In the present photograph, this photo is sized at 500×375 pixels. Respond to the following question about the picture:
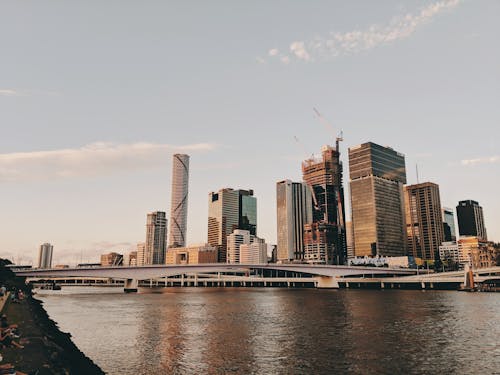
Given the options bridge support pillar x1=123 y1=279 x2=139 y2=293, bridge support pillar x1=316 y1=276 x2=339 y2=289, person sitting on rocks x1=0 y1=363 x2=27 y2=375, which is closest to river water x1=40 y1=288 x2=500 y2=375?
person sitting on rocks x1=0 y1=363 x2=27 y2=375

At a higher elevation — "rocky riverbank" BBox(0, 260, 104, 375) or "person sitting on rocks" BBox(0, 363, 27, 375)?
"person sitting on rocks" BBox(0, 363, 27, 375)

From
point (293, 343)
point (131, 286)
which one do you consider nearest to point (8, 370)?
point (293, 343)

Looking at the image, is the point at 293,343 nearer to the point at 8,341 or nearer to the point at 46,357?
the point at 46,357

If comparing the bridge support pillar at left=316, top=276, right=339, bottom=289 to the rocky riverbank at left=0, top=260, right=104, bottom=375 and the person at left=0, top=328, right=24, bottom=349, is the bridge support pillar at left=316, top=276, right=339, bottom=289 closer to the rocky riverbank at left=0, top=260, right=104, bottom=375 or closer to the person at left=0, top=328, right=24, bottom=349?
the rocky riverbank at left=0, top=260, right=104, bottom=375

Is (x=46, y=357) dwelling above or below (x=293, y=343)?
above

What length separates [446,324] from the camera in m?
56.4

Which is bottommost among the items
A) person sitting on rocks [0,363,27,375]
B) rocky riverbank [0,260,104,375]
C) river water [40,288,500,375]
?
river water [40,288,500,375]

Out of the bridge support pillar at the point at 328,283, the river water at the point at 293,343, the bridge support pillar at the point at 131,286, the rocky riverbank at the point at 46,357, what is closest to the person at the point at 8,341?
the rocky riverbank at the point at 46,357

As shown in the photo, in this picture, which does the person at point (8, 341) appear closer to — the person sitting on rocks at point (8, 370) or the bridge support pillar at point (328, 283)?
the person sitting on rocks at point (8, 370)

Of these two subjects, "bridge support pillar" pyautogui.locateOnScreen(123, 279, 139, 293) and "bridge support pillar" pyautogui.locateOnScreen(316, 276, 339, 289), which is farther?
"bridge support pillar" pyautogui.locateOnScreen(316, 276, 339, 289)

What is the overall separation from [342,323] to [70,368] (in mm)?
38625

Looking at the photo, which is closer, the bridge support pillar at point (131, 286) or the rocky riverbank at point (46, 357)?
the rocky riverbank at point (46, 357)

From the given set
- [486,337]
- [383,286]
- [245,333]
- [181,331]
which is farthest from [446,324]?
[383,286]

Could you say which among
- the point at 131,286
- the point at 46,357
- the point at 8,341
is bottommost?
the point at 131,286
